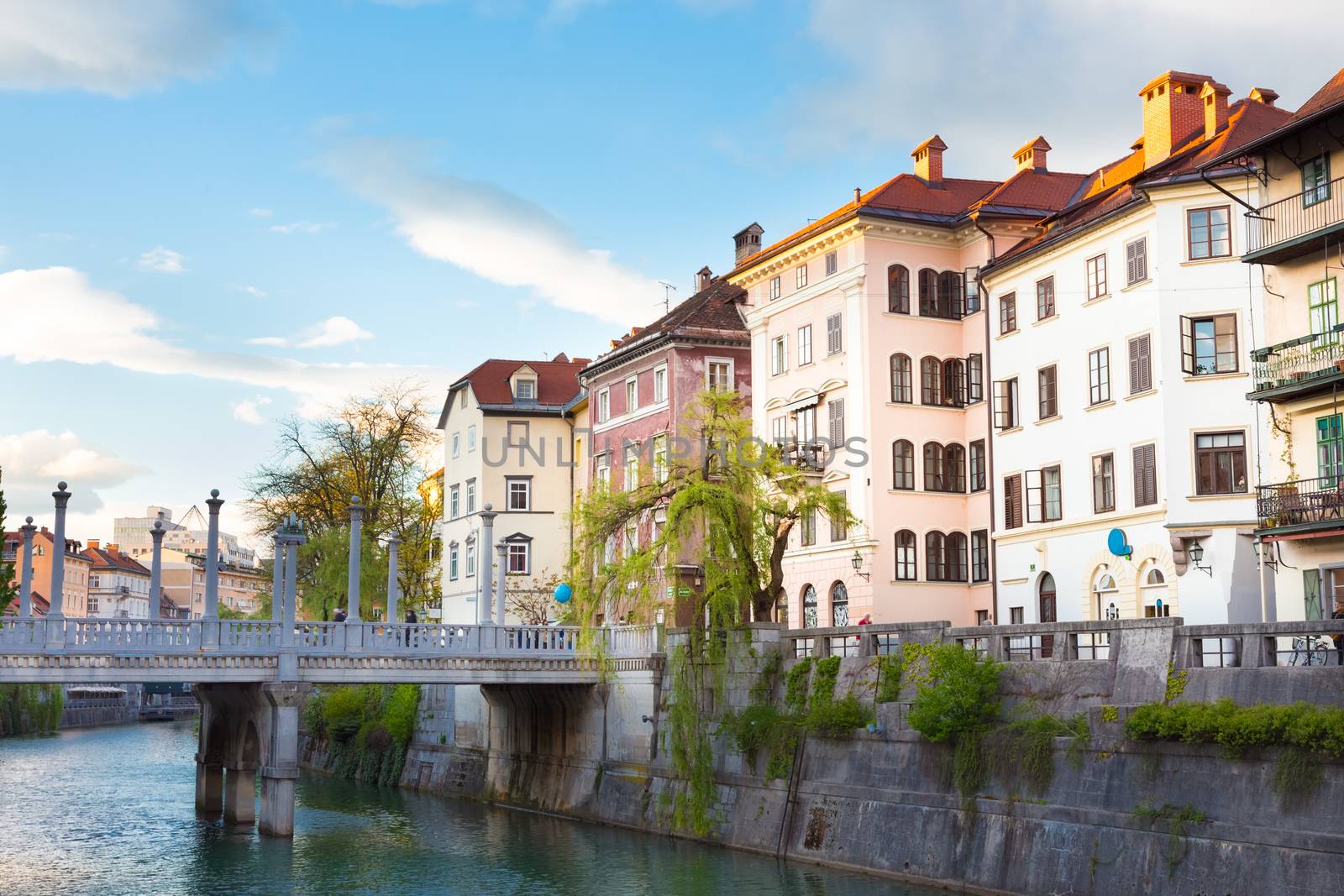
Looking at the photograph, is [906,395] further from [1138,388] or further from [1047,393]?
[1138,388]

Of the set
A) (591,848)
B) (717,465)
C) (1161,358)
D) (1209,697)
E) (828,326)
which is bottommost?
(591,848)

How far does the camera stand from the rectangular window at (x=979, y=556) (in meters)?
51.6

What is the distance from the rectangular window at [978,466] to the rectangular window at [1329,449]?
15.9 metres

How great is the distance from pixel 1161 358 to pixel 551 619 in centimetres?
3939

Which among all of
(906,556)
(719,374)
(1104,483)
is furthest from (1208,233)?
(719,374)

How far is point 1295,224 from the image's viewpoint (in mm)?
37062

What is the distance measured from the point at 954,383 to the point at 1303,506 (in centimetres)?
1830

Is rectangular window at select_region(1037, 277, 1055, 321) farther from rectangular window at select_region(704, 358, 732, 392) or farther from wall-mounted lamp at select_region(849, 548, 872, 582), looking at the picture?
rectangular window at select_region(704, 358, 732, 392)

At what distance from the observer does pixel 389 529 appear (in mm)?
79125

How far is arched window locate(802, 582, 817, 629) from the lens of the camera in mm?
54656

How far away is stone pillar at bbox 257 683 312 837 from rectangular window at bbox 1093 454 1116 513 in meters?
22.0

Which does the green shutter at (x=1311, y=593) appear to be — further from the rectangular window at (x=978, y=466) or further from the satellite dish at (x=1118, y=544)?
the rectangular window at (x=978, y=466)

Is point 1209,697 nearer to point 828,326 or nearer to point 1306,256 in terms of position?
point 1306,256

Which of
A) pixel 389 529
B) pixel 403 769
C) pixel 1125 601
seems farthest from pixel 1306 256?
pixel 389 529
